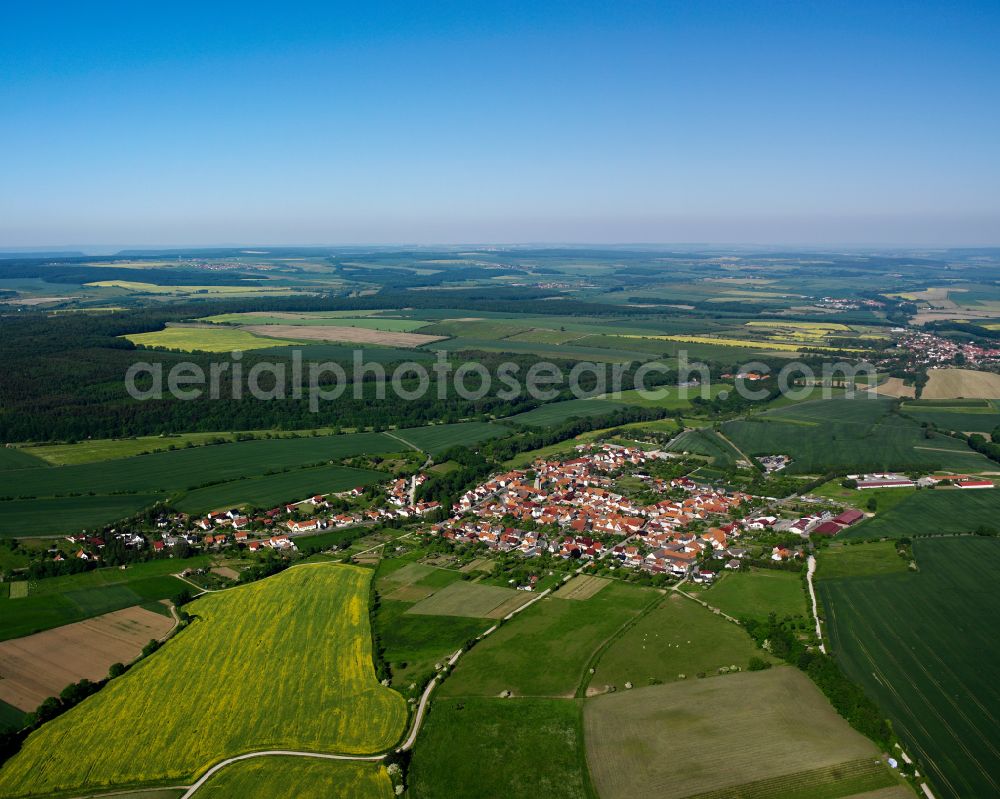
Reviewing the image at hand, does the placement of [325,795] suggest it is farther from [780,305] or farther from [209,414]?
[780,305]

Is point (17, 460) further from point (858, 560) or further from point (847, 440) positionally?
point (847, 440)

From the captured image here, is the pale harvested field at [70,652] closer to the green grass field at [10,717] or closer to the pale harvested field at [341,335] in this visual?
the green grass field at [10,717]

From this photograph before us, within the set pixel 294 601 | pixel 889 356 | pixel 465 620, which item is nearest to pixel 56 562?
pixel 294 601

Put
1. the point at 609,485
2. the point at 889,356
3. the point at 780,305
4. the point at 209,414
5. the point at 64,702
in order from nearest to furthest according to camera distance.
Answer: the point at 64,702, the point at 609,485, the point at 209,414, the point at 889,356, the point at 780,305

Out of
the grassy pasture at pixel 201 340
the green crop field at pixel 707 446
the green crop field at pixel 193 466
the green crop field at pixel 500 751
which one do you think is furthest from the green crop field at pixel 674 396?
the grassy pasture at pixel 201 340

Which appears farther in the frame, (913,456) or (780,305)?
(780,305)

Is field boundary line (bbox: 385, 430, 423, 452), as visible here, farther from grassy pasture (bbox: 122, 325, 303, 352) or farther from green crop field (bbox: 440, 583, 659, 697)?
grassy pasture (bbox: 122, 325, 303, 352)

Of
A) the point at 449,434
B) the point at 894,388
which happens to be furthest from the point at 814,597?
the point at 894,388
